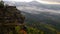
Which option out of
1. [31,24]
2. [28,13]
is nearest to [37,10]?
[28,13]

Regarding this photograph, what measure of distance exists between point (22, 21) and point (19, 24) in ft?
0.63

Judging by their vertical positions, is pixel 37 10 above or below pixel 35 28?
above

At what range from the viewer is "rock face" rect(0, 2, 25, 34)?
5137mm

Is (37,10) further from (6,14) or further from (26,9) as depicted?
(6,14)

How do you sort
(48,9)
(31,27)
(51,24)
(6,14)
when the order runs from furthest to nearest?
1. (48,9)
2. (51,24)
3. (31,27)
4. (6,14)

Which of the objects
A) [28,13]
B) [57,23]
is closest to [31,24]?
[28,13]

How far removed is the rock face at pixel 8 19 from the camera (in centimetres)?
514

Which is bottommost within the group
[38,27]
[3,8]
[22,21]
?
[38,27]

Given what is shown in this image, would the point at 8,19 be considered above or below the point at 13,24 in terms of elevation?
above

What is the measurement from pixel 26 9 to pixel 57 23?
4.58 ft

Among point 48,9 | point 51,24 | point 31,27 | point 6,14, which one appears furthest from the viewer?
point 48,9

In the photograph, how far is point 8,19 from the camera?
5.19m

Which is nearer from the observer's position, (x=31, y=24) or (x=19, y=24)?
(x=19, y=24)

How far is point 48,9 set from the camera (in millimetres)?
6676
